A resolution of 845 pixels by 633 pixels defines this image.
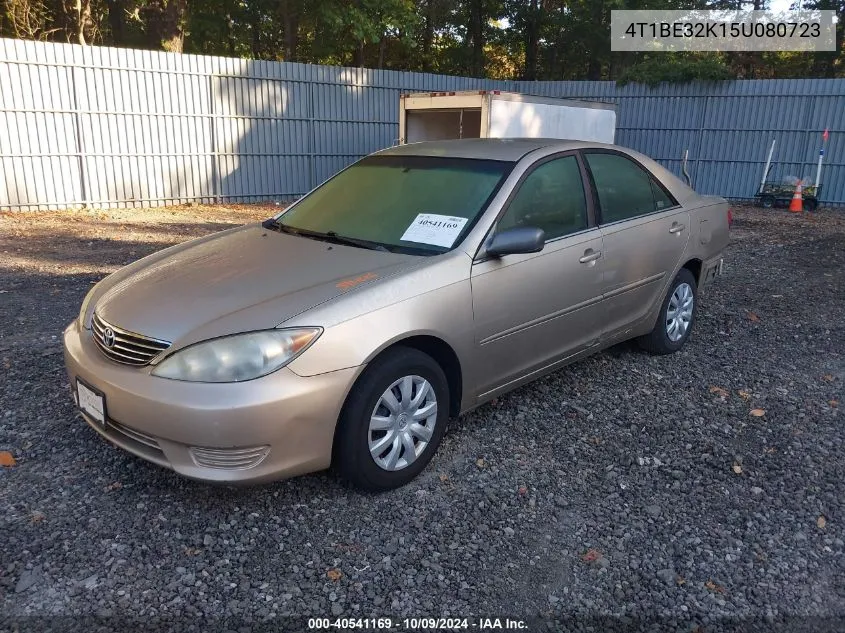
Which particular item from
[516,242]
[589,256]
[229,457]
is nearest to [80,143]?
[589,256]

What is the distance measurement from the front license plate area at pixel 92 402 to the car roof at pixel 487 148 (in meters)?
2.37

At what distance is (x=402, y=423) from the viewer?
3.14 metres

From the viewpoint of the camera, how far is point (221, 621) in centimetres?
237

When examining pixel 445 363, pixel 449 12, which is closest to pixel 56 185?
pixel 445 363

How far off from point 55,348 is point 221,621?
3275 mm

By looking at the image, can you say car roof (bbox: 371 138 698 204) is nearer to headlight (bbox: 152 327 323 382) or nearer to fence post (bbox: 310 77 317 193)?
headlight (bbox: 152 327 323 382)

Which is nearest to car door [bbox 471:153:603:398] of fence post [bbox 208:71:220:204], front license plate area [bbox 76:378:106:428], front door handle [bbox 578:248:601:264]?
front door handle [bbox 578:248:601:264]

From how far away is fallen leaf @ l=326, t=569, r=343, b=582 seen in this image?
2.61 metres

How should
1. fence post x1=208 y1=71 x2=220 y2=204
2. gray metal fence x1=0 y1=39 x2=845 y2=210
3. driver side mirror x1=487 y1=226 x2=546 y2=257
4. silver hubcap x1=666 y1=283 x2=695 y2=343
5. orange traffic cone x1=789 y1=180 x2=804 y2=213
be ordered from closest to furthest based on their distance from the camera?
1. driver side mirror x1=487 y1=226 x2=546 y2=257
2. silver hubcap x1=666 y1=283 x2=695 y2=343
3. gray metal fence x1=0 y1=39 x2=845 y2=210
4. fence post x1=208 y1=71 x2=220 y2=204
5. orange traffic cone x1=789 y1=180 x2=804 y2=213

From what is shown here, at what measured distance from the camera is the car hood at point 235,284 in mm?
2844

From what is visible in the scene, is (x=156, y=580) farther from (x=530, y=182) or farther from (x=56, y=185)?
(x=56, y=185)

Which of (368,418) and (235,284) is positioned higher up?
(235,284)

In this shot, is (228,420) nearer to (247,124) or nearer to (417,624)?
(417,624)

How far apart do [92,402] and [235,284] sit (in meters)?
0.83
